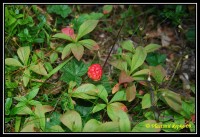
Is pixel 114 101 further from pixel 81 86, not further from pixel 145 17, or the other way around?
pixel 145 17

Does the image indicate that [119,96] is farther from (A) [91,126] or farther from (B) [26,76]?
(B) [26,76]

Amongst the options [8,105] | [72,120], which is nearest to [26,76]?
[8,105]

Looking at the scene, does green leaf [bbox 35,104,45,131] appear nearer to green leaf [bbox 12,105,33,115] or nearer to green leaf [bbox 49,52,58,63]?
green leaf [bbox 12,105,33,115]

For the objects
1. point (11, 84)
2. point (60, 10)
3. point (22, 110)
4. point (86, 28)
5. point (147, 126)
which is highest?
point (60, 10)

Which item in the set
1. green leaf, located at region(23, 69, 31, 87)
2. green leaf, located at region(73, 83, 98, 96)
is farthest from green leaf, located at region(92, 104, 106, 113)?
green leaf, located at region(23, 69, 31, 87)

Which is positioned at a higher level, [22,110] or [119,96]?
[119,96]

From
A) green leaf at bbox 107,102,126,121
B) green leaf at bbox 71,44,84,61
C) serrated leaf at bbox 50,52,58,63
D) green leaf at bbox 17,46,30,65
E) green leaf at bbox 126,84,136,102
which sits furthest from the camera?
serrated leaf at bbox 50,52,58,63
